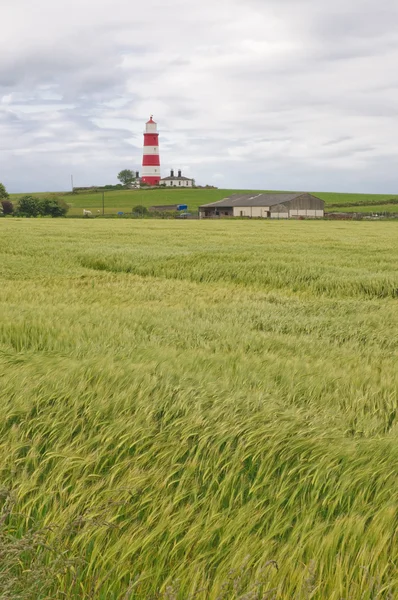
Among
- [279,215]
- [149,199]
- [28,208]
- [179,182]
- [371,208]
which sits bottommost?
[279,215]

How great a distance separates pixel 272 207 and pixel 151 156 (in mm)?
51234

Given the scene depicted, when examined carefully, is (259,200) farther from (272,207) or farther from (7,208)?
(7,208)

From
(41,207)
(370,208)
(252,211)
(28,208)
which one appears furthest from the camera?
(370,208)

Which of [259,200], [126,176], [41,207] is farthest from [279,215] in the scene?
[126,176]

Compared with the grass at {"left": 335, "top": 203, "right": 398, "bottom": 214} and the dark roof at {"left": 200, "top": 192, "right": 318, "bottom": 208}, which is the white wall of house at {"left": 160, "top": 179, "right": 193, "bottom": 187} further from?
the dark roof at {"left": 200, "top": 192, "right": 318, "bottom": 208}

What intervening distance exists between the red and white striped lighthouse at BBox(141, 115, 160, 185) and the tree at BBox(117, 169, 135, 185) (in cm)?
2410

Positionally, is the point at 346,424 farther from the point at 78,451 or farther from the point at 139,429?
the point at 78,451

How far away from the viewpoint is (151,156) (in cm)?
12569

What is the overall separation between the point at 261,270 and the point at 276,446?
10.4 m

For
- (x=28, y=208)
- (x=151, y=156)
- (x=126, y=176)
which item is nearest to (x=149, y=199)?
(x=151, y=156)

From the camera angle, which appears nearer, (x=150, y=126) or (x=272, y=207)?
(x=272, y=207)

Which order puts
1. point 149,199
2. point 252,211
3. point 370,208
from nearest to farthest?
1. point 252,211
2. point 370,208
3. point 149,199

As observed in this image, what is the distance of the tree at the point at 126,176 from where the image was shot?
158m

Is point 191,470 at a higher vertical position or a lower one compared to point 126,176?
lower
